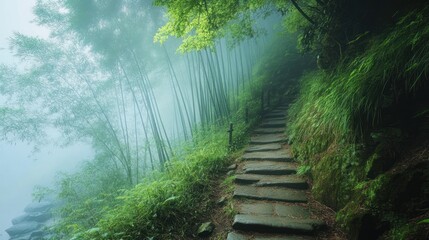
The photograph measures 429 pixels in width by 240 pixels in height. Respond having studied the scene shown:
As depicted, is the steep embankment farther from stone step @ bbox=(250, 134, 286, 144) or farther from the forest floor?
stone step @ bbox=(250, 134, 286, 144)

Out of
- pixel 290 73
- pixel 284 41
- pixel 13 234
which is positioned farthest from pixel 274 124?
pixel 13 234

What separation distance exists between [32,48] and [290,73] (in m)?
10.7

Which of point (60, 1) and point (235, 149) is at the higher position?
point (60, 1)

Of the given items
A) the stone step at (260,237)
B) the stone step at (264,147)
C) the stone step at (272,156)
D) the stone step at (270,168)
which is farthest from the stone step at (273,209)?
the stone step at (264,147)

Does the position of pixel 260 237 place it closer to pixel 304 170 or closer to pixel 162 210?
pixel 162 210

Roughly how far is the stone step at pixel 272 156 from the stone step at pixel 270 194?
896 mm

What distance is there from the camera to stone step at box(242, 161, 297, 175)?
381cm

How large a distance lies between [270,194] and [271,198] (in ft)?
0.32

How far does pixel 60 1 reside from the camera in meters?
9.05

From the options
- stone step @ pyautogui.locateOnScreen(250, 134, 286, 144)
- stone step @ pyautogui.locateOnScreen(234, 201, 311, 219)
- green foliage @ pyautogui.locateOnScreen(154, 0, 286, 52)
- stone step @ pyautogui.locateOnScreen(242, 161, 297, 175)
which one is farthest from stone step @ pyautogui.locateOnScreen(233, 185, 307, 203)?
green foliage @ pyautogui.locateOnScreen(154, 0, 286, 52)

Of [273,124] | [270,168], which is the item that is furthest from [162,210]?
[273,124]

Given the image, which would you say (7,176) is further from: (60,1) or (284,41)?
(284,41)

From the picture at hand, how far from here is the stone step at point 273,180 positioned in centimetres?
338

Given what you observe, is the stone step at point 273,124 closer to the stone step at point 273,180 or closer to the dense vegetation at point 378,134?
the dense vegetation at point 378,134
